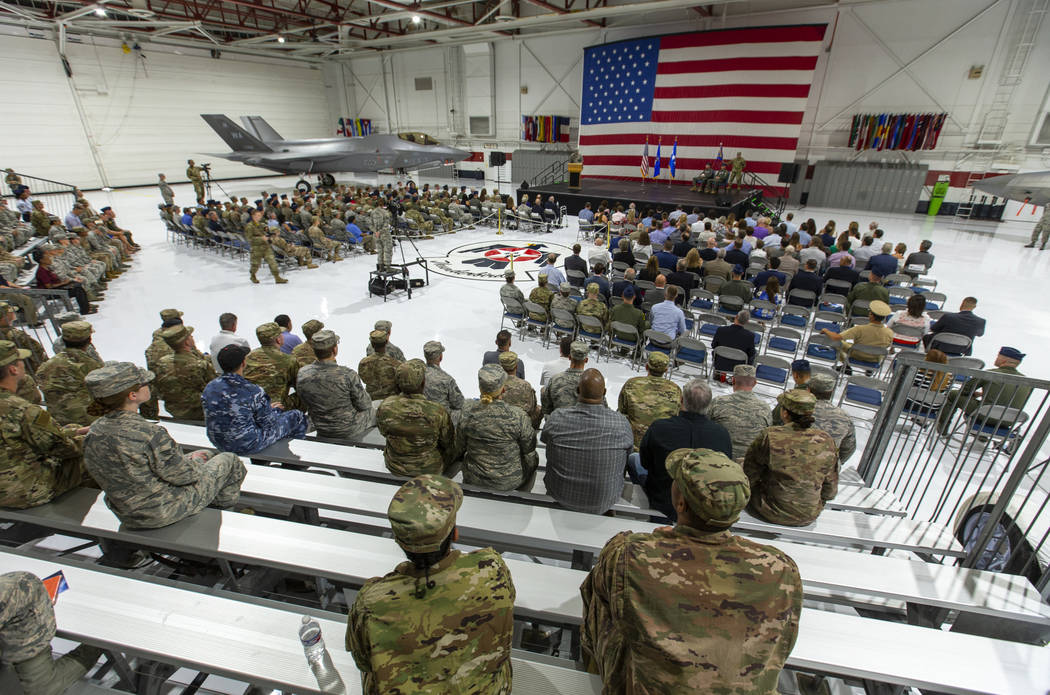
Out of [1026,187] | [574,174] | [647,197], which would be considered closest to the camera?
[1026,187]

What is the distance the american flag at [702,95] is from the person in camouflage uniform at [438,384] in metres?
18.7

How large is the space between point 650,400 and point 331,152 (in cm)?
2068

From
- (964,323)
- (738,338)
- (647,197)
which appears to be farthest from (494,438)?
(647,197)

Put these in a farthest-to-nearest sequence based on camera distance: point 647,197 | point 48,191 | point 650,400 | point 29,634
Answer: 1. point 48,191
2. point 647,197
3. point 650,400
4. point 29,634

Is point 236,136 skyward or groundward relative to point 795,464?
skyward

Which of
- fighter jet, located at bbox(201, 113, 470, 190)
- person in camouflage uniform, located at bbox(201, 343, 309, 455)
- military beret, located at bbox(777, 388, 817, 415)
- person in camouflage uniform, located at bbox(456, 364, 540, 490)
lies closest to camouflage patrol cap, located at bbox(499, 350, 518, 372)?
person in camouflage uniform, located at bbox(456, 364, 540, 490)

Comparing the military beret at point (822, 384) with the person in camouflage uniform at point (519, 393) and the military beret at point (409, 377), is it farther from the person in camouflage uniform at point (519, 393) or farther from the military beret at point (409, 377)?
the military beret at point (409, 377)

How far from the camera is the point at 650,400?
3684 mm

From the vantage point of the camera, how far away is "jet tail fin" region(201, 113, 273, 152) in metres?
19.8

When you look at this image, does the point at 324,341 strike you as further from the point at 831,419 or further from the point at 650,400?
the point at 831,419

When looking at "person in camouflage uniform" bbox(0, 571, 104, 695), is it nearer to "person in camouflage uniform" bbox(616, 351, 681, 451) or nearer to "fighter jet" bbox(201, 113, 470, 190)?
"person in camouflage uniform" bbox(616, 351, 681, 451)

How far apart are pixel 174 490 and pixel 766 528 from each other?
3522mm

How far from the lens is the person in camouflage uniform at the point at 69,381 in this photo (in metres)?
3.71

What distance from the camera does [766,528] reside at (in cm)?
283
